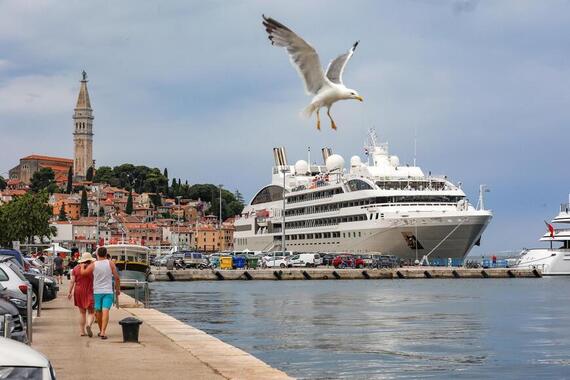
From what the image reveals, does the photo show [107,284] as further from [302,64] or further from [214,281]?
[214,281]

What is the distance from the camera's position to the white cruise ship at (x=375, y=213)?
95.3 m

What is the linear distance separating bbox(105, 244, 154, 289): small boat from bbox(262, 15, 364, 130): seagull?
3334 centimetres

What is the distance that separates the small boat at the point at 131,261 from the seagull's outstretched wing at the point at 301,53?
33.3 metres

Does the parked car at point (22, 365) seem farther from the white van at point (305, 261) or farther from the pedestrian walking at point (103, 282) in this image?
the white van at point (305, 261)

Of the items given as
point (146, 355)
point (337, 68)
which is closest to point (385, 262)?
point (337, 68)

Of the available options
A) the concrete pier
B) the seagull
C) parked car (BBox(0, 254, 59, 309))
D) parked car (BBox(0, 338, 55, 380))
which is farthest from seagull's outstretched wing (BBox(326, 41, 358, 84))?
the concrete pier

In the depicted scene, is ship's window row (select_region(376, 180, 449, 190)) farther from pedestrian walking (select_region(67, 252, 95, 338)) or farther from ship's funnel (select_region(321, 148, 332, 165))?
pedestrian walking (select_region(67, 252, 95, 338))

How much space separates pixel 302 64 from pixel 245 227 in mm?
117792

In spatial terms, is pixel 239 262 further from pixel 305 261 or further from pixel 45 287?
pixel 45 287

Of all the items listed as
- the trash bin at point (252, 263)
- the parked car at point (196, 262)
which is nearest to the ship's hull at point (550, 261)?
the trash bin at point (252, 263)

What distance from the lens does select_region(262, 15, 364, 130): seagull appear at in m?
16.7

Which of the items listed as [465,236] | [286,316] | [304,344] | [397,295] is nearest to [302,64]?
[304,344]

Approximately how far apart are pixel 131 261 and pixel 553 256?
167 ft

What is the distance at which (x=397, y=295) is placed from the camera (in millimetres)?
52281
